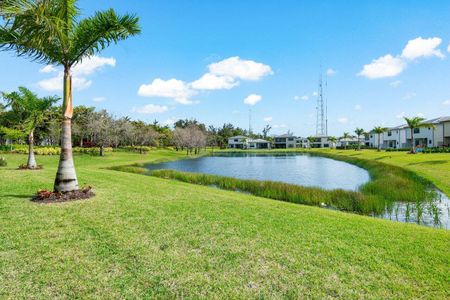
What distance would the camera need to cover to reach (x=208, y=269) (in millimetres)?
4691

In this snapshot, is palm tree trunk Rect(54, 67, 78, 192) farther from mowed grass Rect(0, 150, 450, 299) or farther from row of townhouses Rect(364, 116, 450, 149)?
row of townhouses Rect(364, 116, 450, 149)

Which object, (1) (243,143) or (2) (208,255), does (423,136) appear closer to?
(1) (243,143)

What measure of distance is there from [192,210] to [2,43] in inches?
302

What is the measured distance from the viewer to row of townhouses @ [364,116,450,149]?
54.2m

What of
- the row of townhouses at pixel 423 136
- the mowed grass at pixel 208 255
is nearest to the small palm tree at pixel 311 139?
the row of townhouses at pixel 423 136

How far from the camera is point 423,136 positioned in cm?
6081

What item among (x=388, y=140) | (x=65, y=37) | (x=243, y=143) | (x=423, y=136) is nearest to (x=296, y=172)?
(x=65, y=37)

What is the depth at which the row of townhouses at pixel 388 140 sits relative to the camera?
182 ft

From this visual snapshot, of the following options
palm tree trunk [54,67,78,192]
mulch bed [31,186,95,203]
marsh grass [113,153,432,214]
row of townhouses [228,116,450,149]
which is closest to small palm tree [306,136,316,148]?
row of townhouses [228,116,450,149]

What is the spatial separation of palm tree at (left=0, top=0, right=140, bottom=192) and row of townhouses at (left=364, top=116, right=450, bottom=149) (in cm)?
5736

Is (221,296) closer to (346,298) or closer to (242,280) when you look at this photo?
(242,280)

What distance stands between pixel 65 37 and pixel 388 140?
8051cm

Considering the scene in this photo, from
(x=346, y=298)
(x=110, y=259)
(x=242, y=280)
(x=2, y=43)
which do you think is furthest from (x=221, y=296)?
(x=2, y=43)

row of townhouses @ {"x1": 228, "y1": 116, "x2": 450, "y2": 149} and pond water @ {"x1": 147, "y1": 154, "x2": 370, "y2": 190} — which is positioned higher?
row of townhouses @ {"x1": 228, "y1": 116, "x2": 450, "y2": 149}
